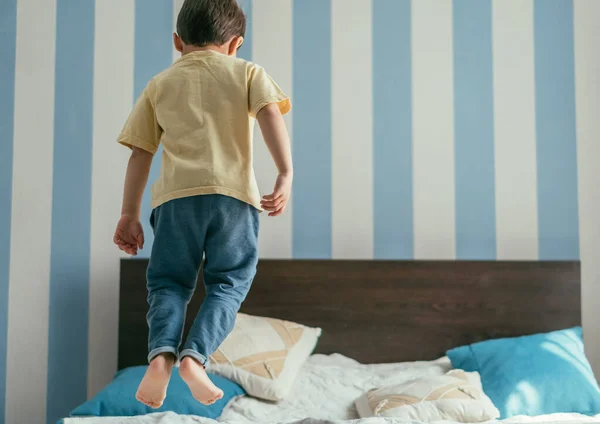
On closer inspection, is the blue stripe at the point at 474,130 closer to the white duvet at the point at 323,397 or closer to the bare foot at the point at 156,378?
the white duvet at the point at 323,397

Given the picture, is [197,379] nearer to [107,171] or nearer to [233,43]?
[233,43]

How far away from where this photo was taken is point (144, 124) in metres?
1.45

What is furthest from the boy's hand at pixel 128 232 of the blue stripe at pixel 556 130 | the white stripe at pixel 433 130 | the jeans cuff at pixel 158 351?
the blue stripe at pixel 556 130

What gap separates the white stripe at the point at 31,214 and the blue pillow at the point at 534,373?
5.76ft

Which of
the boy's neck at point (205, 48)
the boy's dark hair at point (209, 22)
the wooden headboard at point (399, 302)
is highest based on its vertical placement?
the boy's dark hair at point (209, 22)

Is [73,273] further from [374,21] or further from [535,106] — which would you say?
[535,106]

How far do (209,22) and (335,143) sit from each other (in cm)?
168

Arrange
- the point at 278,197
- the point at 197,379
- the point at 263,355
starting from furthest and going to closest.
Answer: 1. the point at 263,355
2. the point at 278,197
3. the point at 197,379

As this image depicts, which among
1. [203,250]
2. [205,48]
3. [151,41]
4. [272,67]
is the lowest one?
[203,250]

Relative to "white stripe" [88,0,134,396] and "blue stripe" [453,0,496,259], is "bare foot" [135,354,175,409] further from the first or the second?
"blue stripe" [453,0,496,259]

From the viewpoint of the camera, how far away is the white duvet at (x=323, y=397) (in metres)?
1.95

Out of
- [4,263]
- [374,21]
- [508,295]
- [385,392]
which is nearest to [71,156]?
[4,263]

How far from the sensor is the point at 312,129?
3020mm

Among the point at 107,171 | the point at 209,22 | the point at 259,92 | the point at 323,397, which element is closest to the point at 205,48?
the point at 209,22
